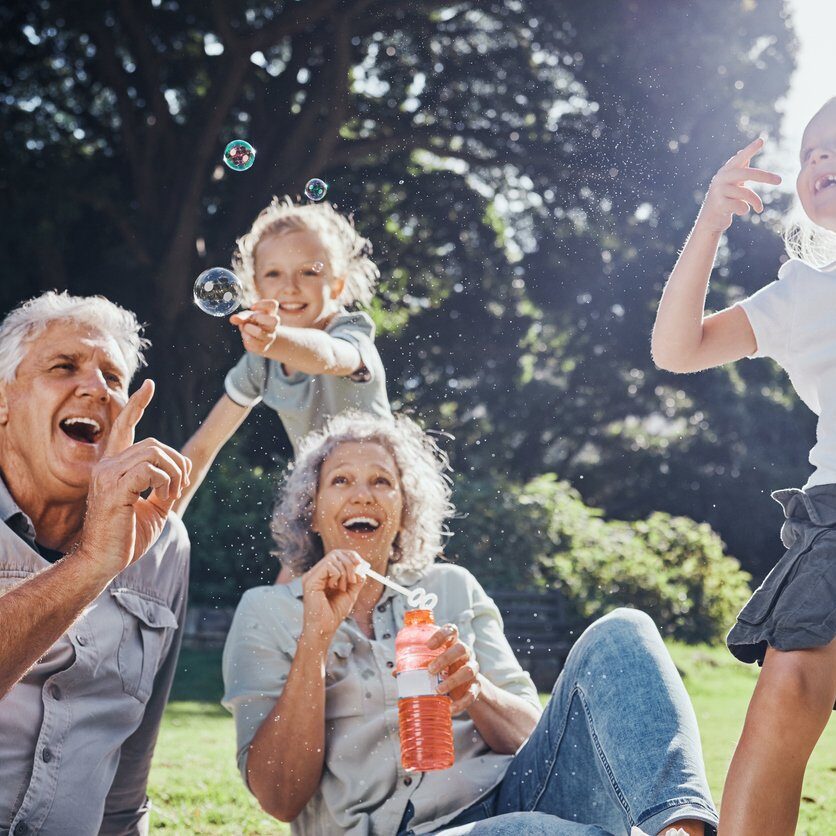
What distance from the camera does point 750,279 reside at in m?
15.3

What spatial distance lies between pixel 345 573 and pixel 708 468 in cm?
1749

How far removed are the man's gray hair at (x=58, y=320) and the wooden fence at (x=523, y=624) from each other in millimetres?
5674

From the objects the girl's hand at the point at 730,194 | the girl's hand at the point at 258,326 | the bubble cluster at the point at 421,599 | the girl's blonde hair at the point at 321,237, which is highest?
the girl's blonde hair at the point at 321,237

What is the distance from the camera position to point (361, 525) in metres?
2.80

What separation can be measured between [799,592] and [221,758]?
317cm

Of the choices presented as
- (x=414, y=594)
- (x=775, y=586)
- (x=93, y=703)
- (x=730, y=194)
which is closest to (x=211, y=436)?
(x=414, y=594)

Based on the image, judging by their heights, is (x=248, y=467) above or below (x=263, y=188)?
below

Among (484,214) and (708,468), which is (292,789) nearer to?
(484,214)

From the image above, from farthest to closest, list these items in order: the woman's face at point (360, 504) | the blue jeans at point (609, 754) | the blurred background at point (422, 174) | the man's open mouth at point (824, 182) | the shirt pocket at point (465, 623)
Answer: the blurred background at point (422, 174) → the woman's face at point (360, 504) → the shirt pocket at point (465, 623) → the man's open mouth at point (824, 182) → the blue jeans at point (609, 754)

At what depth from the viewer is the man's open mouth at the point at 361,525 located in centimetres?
278

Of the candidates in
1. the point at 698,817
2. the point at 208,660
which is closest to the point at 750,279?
the point at 208,660

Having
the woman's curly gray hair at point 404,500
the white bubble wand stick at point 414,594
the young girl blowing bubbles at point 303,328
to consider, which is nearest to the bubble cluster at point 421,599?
the white bubble wand stick at point 414,594

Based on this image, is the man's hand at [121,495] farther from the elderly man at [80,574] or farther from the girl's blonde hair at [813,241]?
the girl's blonde hair at [813,241]

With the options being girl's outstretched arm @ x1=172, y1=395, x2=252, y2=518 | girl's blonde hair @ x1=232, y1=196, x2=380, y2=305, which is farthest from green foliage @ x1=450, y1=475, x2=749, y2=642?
girl's outstretched arm @ x1=172, y1=395, x2=252, y2=518
